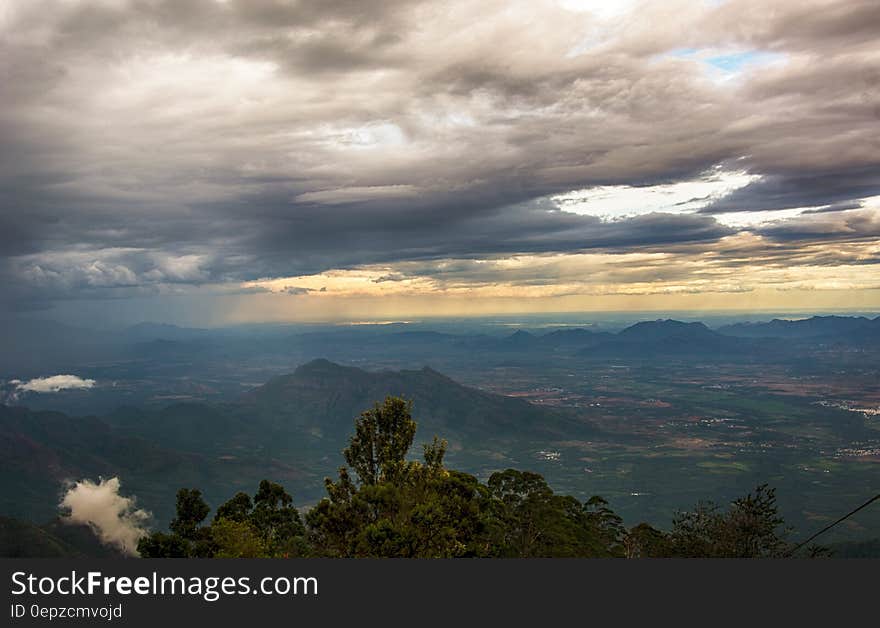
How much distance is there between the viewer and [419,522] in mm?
39906

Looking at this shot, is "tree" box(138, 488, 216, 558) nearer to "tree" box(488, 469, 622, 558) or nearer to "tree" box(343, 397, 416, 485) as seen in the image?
"tree" box(343, 397, 416, 485)

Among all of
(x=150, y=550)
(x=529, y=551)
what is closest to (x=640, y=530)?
(x=529, y=551)

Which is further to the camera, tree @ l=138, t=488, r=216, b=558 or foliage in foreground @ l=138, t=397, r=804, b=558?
tree @ l=138, t=488, r=216, b=558

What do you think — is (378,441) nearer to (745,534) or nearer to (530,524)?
(530,524)

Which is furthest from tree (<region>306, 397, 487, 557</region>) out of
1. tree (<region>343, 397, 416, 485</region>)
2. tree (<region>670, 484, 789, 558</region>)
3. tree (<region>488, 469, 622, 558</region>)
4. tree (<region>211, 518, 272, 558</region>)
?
tree (<region>670, 484, 789, 558</region>)

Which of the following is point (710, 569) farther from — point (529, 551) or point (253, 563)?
point (529, 551)

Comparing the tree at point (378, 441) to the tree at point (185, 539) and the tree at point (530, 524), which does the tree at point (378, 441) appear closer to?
the tree at point (530, 524)

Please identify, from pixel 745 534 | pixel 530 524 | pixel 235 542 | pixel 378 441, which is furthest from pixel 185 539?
pixel 745 534

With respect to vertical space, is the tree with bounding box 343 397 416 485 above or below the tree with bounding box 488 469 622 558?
above

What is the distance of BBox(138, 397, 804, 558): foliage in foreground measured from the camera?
40750 mm

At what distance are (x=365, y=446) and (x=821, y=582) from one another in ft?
106

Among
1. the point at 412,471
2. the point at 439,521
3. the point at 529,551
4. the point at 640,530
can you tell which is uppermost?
the point at 412,471

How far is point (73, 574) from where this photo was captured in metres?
25.6

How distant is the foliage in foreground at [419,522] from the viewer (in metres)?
40.8
